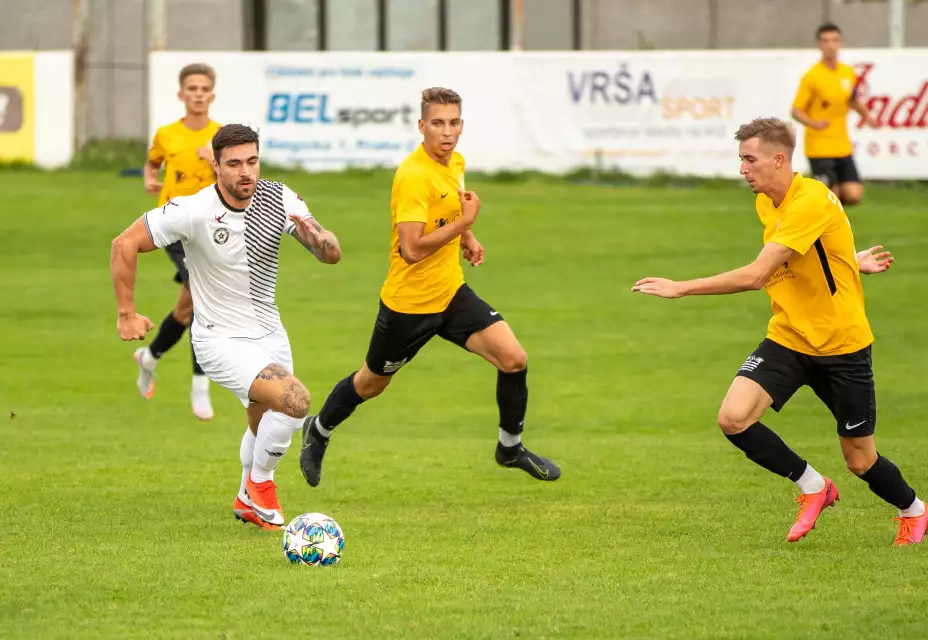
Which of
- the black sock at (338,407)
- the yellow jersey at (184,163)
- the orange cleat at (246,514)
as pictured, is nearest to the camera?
the orange cleat at (246,514)

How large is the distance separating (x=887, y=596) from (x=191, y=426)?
6992 mm

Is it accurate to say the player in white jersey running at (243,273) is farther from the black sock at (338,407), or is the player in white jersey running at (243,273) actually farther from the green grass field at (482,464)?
the black sock at (338,407)

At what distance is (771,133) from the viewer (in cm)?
775

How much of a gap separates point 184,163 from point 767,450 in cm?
603

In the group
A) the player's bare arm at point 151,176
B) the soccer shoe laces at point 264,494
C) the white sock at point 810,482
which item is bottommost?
the soccer shoe laces at point 264,494

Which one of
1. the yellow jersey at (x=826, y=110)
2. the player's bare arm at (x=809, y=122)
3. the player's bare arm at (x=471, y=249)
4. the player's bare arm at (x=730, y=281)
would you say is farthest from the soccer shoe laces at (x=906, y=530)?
the yellow jersey at (x=826, y=110)

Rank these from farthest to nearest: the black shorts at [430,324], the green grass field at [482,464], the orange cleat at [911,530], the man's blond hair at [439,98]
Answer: the black shorts at [430,324]
the man's blond hair at [439,98]
the orange cleat at [911,530]
the green grass field at [482,464]

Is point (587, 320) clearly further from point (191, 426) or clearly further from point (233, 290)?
point (233, 290)

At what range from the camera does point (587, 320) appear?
1762 cm

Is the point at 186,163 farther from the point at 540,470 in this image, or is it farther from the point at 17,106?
the point at 17,106

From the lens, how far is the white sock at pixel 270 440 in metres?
8.34

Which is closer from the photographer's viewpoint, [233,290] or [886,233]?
[233,290]

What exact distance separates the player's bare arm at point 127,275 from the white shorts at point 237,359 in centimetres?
45

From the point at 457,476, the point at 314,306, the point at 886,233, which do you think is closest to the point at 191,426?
the point at 457,476
